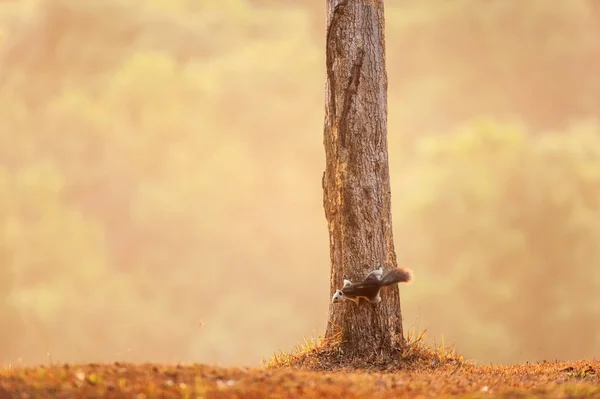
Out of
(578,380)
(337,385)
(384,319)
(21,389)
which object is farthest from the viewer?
(384,319)

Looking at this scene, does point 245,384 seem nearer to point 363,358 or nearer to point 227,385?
point 227,385

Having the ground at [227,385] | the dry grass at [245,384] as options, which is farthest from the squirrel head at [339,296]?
the ground at [227,385]

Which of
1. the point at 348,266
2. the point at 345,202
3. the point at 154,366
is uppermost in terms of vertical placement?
the point at 345,202

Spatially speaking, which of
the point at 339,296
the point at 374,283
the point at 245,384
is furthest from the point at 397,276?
the point at 245,384

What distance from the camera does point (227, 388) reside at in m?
6.02

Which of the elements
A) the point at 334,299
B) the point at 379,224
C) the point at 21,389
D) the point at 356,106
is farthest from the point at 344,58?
the point at 21,389

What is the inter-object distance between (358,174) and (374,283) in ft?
4.93

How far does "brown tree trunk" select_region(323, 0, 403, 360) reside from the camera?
9.53 meters

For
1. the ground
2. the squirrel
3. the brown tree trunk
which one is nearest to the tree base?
the brown tree trunk

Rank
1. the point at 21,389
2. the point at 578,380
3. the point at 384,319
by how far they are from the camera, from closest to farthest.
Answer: the point at 21,389 < the point at 578,380 < the point at 384,319

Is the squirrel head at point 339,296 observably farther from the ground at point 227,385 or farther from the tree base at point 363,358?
the ground at point 227,385

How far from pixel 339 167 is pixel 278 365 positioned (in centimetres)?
283

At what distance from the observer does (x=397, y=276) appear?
30.8 ft

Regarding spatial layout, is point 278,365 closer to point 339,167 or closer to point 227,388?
point 339,167
